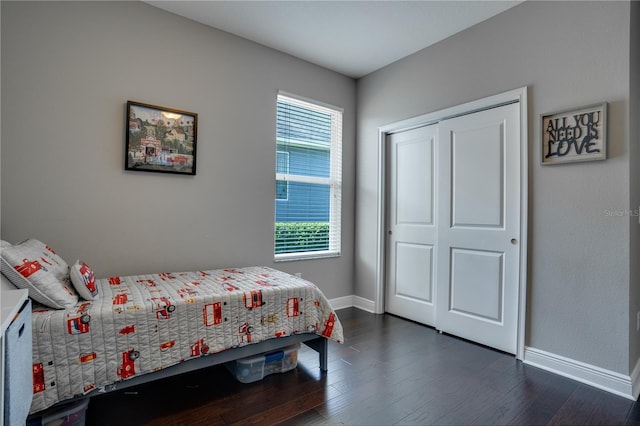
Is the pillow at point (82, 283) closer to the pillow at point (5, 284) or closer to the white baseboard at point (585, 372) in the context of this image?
the pillow at point (5, 284)

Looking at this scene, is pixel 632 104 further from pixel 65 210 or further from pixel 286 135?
pixel 65 210

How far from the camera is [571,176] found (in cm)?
227

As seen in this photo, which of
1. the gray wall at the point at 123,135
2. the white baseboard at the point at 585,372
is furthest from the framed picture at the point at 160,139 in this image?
the white baseboard at the point at 585,372

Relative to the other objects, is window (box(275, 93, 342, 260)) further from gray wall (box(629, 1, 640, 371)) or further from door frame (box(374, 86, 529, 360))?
gray wall (box(629, 1, 640, 371))

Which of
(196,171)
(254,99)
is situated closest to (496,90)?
(254,99)

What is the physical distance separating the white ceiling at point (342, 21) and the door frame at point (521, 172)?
686 millimetres

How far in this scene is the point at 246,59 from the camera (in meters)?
3.11

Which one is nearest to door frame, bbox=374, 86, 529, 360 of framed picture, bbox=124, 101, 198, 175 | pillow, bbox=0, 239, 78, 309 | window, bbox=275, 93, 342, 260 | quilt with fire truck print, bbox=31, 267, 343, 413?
window, bbox=275, 93, 342, 260

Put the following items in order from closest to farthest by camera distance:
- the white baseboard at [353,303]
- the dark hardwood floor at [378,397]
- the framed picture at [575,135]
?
the dark hardwood floor at [378,397] < the framed picture at [575,135] < the white baseboard at [353,303]

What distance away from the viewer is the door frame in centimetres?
248

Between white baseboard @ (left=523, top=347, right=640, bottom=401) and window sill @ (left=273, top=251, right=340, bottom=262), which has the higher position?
window sill @ (left=273, top=251, right=340, bottom=262)

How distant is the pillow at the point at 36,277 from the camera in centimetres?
152

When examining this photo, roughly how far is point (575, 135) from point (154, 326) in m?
2.86

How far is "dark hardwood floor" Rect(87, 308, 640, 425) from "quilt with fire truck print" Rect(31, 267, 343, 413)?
0.30 m
